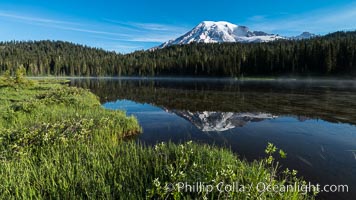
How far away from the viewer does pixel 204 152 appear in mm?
9039

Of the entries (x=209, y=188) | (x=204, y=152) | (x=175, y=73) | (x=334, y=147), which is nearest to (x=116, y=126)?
(x=204, y=152)

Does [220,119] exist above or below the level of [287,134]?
above

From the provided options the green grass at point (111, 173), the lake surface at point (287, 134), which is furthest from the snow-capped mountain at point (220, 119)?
the green grass at point (111, 173)

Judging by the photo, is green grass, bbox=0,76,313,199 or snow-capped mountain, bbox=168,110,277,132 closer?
green grass, bbox=0,76,313,199

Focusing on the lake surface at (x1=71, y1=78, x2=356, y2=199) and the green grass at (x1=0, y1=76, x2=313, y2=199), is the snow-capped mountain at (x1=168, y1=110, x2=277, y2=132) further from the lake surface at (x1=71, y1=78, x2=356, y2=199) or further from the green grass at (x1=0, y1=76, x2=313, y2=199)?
the green grass at (x1=0, y1=76, x2=313, y2=199)

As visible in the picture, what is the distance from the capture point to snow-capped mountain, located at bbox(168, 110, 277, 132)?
19.1m

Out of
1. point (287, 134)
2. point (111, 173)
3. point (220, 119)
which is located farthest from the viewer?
point (220, 119)

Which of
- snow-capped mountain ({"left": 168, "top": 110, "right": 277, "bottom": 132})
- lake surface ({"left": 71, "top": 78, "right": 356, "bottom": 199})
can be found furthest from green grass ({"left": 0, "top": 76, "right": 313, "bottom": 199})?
snow-capped mountain ({"left": 168, "top": 110, "right": 277, "bottom": 132})

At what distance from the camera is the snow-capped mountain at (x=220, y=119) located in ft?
62.5

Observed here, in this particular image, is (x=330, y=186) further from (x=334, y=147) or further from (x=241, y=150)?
(x=334, y=147)

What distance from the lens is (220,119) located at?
22047 millimetres

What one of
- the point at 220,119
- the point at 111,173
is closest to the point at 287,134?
the point at 220,119

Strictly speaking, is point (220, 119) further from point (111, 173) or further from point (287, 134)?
point (111, 173)

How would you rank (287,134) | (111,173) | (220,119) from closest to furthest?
(111,173), (287,134), (220,119)
